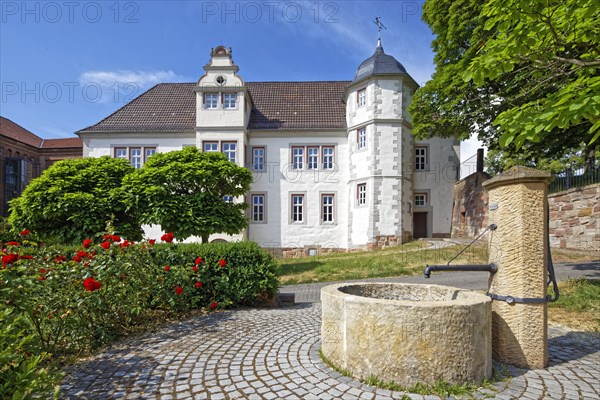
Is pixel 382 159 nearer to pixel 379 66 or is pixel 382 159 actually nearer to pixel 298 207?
pixel 379 66

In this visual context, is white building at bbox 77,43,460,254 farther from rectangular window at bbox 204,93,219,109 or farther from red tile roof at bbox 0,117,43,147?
red tile roof at bbox 0,117,43,147

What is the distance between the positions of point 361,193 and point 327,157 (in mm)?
3329

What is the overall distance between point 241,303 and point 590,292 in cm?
716

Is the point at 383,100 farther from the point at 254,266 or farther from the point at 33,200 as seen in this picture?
the point at 33,200

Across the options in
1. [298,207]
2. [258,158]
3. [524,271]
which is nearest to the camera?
[524,271]

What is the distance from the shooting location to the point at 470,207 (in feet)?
58.5

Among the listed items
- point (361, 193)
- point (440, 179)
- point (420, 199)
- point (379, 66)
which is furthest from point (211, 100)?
point (440, 179)

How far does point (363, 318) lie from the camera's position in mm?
3076

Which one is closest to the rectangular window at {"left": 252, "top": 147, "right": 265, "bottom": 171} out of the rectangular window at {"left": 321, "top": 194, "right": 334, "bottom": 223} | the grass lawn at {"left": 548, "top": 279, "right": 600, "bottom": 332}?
the rectangular window at {"left": 321, "top": 194, "right": 334, "bottom": 223}

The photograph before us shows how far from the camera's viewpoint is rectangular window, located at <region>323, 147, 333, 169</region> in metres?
20.5

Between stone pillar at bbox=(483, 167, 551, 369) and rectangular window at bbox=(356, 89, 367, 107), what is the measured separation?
55.6 ft

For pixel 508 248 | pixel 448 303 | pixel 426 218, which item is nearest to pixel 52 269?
pixel 448 303

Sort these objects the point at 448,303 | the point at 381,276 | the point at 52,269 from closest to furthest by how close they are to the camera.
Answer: the point at 448,303, the point at 52,269, the point at 381,276

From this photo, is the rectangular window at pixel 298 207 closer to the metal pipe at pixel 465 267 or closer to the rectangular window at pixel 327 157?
the rectangular window at pixel 327 157
